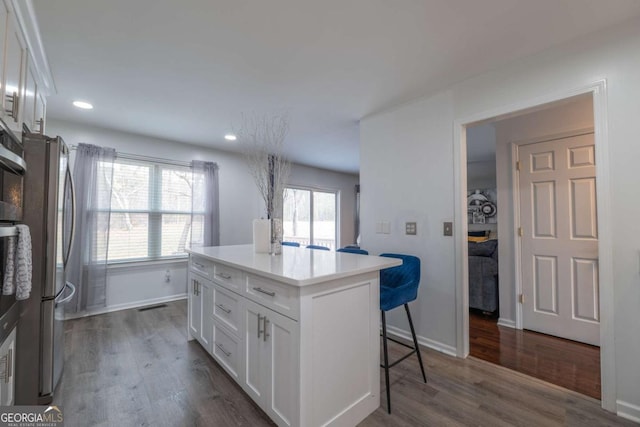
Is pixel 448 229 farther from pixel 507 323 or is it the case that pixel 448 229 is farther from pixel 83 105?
pixel 83 105

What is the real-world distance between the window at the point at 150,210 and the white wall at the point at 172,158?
17cm

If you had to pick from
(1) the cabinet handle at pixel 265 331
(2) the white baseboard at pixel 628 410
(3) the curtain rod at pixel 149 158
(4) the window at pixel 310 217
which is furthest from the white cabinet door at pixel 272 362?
(4) the window at pixel 310 217

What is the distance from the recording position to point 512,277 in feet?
9.99

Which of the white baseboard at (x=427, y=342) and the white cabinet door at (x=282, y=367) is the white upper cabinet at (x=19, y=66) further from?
the white baseboard at (x=427, y=342)

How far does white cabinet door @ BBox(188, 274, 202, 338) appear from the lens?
7.99ft

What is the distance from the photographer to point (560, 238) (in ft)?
9.08

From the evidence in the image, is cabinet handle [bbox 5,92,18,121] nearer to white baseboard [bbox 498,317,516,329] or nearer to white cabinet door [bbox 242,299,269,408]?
white cabinet door [bbox 242,299,269,408]

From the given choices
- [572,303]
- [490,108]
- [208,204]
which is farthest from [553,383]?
[208,204]

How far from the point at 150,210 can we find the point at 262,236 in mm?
2472

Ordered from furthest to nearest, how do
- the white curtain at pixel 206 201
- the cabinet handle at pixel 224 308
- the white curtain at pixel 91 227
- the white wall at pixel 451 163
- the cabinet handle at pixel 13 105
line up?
1. the white curtain at pixel 206 201
2. the white curtain at pixel 91 227
3. the cabinet handle at pixel 224 308
4. the white wall at pixel 451 163
5. the cabinet handle at pixel 13 105

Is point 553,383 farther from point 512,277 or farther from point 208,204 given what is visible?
point 208,204

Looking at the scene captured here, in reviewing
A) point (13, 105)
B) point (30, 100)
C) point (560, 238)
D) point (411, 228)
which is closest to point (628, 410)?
point (560, 238)

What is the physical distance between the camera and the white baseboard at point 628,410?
5.20 feet

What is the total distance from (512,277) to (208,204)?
13.6 ft
